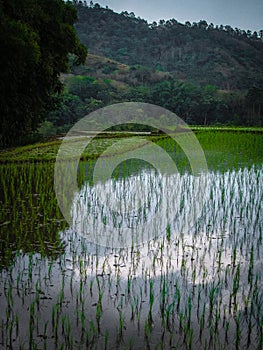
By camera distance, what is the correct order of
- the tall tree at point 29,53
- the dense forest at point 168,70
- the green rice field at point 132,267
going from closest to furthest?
1. the green rice field at point 132,267
2. the tall tree at point 29,53
3. the dense forest at point 168,70

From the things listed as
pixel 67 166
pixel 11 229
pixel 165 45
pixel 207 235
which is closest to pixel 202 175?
pixel 67 166

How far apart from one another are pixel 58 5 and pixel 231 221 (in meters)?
5.22

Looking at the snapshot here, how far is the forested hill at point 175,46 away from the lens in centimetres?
3503

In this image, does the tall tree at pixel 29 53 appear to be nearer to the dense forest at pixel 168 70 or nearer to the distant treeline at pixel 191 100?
the dense forest at pixel 168 70

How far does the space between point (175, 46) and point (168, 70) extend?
13.7 feet

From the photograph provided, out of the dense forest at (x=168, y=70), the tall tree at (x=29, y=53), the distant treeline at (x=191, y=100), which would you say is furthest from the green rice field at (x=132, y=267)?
the distant treeline at (x=191, y=100)

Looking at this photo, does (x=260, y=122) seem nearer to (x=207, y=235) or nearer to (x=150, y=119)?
(x=150, y=119)

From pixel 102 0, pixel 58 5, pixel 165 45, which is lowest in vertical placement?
pixel 58 5

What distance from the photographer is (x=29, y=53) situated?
5.66m

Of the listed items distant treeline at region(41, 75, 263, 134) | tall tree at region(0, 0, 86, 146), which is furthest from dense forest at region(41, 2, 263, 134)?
tall tree at region(0, 0, 86, 146)

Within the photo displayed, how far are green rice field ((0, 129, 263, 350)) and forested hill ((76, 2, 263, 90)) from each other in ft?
93.0

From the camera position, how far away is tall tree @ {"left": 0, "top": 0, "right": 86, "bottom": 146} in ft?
18.4

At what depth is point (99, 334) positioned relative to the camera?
211 cm

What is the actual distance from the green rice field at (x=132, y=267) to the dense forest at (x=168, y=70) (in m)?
10.5
